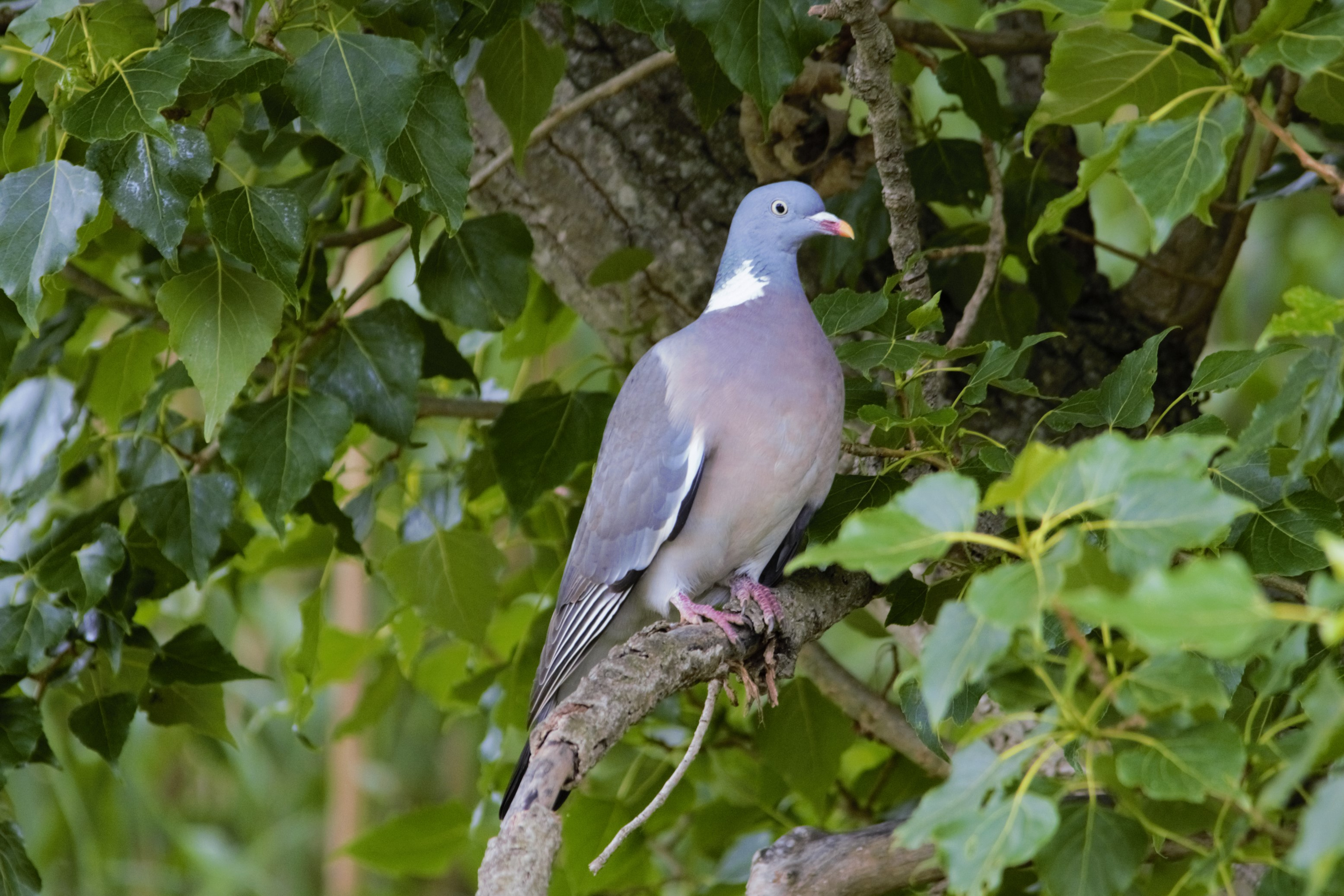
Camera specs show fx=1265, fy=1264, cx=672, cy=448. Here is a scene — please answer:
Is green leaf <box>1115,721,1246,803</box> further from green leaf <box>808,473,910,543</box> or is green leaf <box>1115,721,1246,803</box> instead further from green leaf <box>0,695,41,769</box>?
green leaf <box>0,695,41,769</box>

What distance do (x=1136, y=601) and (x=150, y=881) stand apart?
4.49 m

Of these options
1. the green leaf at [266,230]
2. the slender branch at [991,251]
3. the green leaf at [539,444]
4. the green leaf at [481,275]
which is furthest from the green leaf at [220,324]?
the slender branch at [991,251]

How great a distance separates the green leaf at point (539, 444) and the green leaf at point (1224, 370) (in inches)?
34.9

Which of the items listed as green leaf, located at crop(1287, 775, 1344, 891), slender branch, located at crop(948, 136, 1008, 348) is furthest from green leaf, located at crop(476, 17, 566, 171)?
green leaf, located at crop(1287, 775, 1344, 891)

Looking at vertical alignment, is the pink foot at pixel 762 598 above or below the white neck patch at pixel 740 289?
below

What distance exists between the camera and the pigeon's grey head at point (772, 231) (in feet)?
5.90

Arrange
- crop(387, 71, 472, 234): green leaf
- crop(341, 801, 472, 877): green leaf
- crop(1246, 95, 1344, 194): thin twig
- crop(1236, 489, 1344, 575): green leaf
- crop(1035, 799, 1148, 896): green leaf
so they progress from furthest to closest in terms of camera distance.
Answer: crop(341, 801, 472, 877): green leaf → crop(387, 71, 472, 234): green leaf → crop(1236, 489, 1344, 575): green leaf → crop(1246, 95, 1344, 194): thin twig → crop(1035, 799, 1148, 896): green leaf

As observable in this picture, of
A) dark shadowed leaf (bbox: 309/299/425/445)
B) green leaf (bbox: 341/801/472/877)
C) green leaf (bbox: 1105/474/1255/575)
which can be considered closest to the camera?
green leaf (bbox: 1105/474/1255/575)

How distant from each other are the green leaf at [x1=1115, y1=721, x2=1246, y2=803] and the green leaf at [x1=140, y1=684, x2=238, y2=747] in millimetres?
1393

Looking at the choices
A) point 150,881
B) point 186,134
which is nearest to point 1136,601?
point 186,134

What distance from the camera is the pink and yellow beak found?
178 cm

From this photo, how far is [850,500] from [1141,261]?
0.73 metres

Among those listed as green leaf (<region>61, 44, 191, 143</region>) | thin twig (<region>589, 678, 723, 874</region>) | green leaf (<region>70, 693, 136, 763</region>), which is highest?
green leaf (<region>61, 44, 191, 143</region>)

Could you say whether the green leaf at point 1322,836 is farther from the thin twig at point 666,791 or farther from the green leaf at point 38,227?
the green leaf at point 38,227
